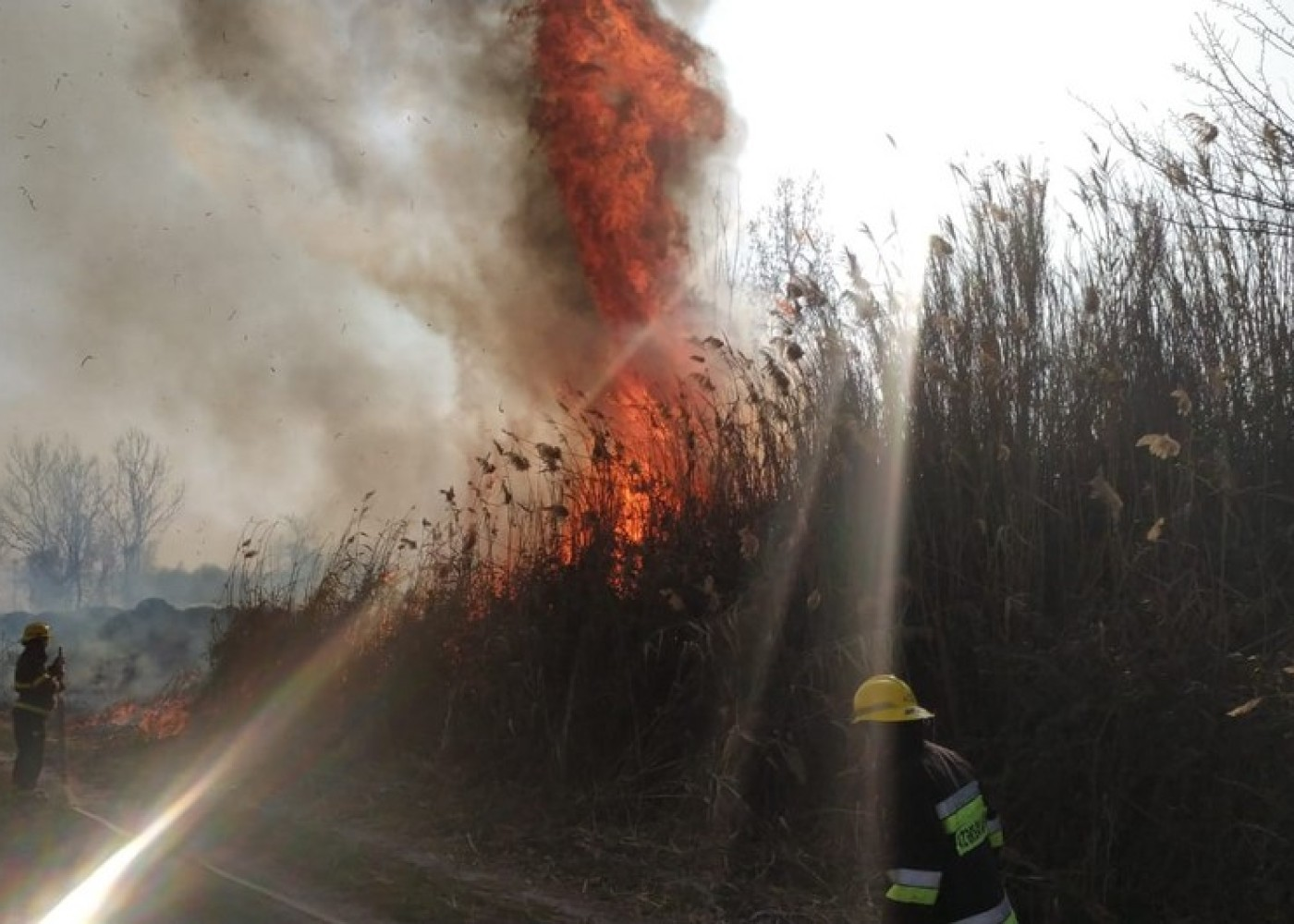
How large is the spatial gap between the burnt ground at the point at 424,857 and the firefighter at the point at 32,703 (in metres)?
0.72

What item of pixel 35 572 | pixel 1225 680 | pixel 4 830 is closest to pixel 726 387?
pixel 1225 680

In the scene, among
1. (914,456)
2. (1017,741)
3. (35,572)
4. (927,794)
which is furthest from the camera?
(35,572)

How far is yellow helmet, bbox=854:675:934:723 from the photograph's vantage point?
3809mm

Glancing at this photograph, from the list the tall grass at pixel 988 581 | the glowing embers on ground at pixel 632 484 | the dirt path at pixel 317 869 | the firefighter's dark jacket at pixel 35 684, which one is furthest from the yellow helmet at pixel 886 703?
the firefighter's dark jacket at pixel 35 684

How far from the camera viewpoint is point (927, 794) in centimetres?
373

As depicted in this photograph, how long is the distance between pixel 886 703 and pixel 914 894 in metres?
0.63

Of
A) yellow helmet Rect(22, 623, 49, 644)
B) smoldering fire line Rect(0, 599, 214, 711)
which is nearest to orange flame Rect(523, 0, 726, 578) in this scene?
yellow helmet Rect(22, 623, 49, 644)

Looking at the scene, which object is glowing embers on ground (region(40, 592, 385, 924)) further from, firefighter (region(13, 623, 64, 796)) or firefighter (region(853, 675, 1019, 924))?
firefighter (region(853, 675, 1019, 924))

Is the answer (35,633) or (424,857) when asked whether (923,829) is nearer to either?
(424,857)

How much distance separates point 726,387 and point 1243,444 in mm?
4017

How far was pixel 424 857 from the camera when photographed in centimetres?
784

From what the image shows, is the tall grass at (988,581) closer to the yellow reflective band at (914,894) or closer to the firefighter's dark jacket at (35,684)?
the yellow reflective band at (914,894)

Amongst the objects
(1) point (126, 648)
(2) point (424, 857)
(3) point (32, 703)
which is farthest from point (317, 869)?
(1) point (126, 648)

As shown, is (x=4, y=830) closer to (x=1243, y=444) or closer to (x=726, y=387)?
(x=726, y=387)
